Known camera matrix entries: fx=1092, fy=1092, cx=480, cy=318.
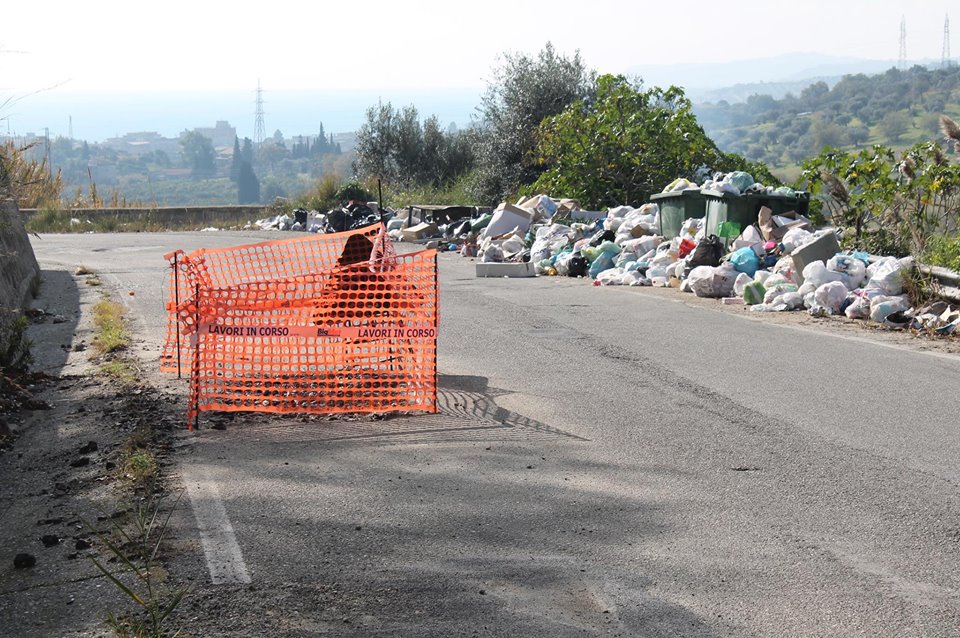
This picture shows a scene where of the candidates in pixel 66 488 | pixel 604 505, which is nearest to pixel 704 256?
pixel 604 505

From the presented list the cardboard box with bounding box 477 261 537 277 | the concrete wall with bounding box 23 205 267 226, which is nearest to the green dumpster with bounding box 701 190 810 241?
the cardboard box with bounding box 477 261 537 277

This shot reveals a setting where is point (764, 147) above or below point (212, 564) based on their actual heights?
above

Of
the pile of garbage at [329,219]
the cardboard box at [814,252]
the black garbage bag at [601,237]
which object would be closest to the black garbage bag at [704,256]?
the cardboard box at [814,252]

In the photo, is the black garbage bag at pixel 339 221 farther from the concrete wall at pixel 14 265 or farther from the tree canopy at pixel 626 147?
the concrete wall at pixel 14 265

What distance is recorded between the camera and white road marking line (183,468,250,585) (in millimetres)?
5188

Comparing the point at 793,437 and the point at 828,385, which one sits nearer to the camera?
Result: the point at 793,437

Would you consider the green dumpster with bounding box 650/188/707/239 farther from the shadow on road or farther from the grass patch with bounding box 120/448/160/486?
the grass patch with bounding box 120/448/160/486

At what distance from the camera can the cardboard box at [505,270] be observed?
20.1m

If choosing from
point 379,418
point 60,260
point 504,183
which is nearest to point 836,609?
point 379,418

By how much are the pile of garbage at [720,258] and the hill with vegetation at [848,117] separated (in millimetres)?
54990

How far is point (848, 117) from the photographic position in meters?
119

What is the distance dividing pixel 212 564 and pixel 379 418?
127 inches

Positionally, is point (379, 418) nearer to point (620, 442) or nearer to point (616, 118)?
point (620, 442)

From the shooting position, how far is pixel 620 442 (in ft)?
25.2
